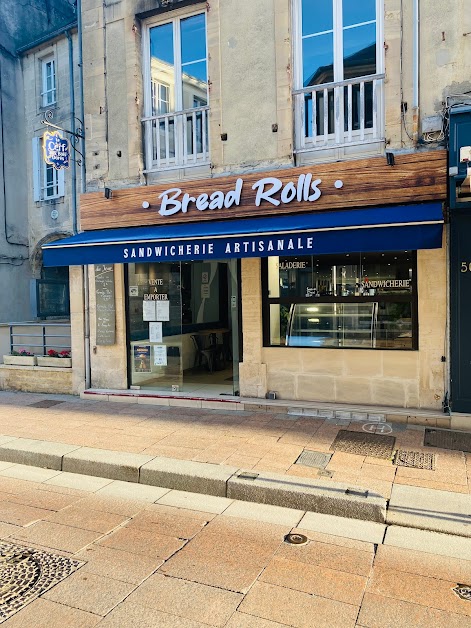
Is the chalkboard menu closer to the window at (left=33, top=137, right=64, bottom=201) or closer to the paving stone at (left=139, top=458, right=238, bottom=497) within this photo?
the paving stone at (left=139, top=458, right=238, bottom=497)

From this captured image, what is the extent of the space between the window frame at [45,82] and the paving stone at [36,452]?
514 inches

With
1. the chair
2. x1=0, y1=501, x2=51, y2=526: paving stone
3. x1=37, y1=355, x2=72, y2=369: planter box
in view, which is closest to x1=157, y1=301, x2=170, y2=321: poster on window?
the chair

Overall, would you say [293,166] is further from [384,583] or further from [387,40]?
[384,583]

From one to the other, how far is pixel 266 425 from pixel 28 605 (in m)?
4.26

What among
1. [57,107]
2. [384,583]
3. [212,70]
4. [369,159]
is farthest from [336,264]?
[57,107]

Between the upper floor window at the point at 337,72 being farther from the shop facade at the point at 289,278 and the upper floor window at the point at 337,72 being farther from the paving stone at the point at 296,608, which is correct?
the paving stone at the point at 296,608

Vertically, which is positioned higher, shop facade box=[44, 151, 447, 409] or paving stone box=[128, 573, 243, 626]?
shop facade box=[44, 151, 447, 409]

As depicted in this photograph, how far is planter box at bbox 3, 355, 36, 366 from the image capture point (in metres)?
10.1

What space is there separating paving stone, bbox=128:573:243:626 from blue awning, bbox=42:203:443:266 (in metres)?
4.30

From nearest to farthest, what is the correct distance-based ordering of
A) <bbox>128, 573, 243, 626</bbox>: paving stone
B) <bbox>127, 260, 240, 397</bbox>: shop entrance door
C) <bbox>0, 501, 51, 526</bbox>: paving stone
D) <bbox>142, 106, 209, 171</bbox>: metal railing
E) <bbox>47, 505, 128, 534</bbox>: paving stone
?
<bbox>128, 573, 243, 626</bbox>: paving stone → <bbox>47, 505, 128, 534</bbox>: paving stone → <bbox>0, 501, 51, 526</bbox>: paving stone → <bbox>142, 106, 209, 171</bbox>: metal railing → <bbox>127, 260, 240, 397</bbox>: shop entrance door

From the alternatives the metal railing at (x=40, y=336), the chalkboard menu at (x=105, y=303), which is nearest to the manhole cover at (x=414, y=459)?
the chalkboard menu at (x=105, y=303)

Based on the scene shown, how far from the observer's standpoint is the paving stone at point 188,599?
10.4 feet

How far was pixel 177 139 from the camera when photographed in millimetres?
8617

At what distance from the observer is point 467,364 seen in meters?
6.61
